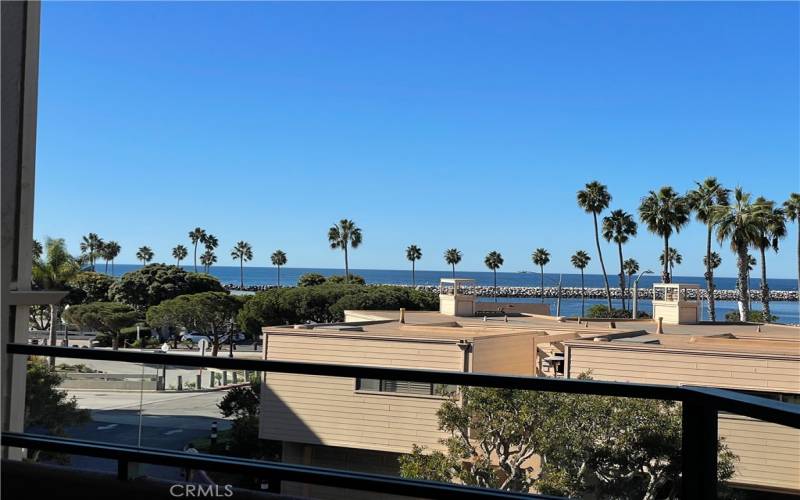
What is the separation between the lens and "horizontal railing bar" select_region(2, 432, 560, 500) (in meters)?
2.09

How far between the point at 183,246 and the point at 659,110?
191 feet

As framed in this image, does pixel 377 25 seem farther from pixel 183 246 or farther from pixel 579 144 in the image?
pixel 579 144

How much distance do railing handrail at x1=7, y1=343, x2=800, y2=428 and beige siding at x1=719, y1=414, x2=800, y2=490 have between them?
0.29 feet

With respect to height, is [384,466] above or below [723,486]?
below

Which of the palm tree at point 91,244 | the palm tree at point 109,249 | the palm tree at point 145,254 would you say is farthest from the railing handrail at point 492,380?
the palm tree at point 145,254

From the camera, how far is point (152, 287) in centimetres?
5059

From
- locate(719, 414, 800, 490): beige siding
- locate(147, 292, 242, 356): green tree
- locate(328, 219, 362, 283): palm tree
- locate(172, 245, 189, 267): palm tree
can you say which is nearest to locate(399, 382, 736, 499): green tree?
locate(719, 414, 800, 490): beige siding

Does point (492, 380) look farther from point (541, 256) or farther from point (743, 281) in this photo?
point (541, 256)

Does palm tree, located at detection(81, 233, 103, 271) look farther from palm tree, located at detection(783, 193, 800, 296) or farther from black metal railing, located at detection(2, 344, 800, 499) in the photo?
black metal railing, located at detection(2, 344, 800, 499)

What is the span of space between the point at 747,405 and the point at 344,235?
196 ft

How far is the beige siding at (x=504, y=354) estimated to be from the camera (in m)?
13.1

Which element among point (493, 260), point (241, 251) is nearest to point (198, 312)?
point (493, 260)

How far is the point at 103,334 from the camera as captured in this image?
4056cm

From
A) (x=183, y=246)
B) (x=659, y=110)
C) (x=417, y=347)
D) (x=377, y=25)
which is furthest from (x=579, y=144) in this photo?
(x=417, y=347)
